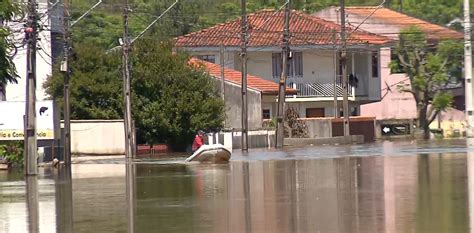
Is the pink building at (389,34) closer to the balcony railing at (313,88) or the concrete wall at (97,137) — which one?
the balcony railing at (313,88)

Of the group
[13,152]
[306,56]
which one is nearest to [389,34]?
[306,56]

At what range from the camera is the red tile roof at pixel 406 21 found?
8179 centimetres

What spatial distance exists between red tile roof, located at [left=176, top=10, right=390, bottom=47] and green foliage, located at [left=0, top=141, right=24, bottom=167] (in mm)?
32229

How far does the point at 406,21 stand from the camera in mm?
84625

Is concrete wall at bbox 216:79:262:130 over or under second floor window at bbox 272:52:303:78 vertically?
under

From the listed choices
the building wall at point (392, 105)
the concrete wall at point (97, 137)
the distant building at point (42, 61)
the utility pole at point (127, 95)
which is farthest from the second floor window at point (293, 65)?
the utility pole at point (127, 95)

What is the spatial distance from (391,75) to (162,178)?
51.0 metres

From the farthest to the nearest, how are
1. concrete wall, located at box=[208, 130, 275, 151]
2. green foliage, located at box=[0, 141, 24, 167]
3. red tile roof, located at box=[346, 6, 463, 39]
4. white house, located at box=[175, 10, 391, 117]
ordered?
red tile roof, located at box=[346, 6, 463, 39] < white house, located at box=[175, 10, 391, 117] < concrete wall, located at box=[208, 130, 275, 151] < green foliage, located at box=[0, 141, 24, 167]

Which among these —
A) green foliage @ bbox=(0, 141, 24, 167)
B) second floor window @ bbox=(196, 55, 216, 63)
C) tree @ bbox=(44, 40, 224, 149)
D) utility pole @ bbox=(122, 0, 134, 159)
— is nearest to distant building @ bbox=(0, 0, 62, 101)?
tree @ bbox=(44, 40, 224, 149)

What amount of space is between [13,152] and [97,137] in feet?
32.6

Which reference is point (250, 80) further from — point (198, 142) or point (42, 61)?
point (198, 142)

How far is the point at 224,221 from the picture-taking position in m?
19.0

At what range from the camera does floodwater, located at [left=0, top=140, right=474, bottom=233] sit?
60.4 ft

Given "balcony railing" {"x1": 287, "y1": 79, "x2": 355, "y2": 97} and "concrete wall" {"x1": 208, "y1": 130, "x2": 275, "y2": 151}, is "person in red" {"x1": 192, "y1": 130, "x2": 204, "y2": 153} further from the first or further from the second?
"balcony railing" {"x1": 287, "y1": 79, "x2": 355, "y2": 97}
